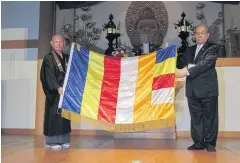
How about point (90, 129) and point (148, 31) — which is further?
point (148, 31)

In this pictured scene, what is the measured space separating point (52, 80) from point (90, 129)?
146cm

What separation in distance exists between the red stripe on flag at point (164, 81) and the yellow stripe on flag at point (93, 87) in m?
0.50

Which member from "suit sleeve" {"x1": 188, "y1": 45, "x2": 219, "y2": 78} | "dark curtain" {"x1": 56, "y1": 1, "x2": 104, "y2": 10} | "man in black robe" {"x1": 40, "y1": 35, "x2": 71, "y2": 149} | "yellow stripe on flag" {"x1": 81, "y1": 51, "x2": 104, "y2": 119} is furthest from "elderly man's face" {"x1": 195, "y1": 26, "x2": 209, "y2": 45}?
"dark curtain" {"x1": 56, "y1": 1, "x2": 104, "y2": 10}

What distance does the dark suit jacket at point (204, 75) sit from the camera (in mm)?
2389

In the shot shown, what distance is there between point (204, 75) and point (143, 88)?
54 centimetres

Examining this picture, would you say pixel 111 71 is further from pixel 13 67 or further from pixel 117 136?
pixel 13 67

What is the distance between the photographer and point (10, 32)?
4047 millimetres

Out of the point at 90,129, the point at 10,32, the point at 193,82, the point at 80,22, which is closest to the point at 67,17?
the point at 80,22

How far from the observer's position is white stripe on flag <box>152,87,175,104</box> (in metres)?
2.38

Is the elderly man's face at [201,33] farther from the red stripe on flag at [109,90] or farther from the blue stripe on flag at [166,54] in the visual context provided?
the red stripe on flag at [109,90]

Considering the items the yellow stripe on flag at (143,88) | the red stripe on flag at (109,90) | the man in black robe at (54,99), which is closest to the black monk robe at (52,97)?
the man in black robe at (54,99)

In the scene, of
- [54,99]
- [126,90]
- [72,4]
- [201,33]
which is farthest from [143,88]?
[72,4]

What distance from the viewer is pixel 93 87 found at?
8.36ft

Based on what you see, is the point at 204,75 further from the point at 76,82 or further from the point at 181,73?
the point at 76,82
